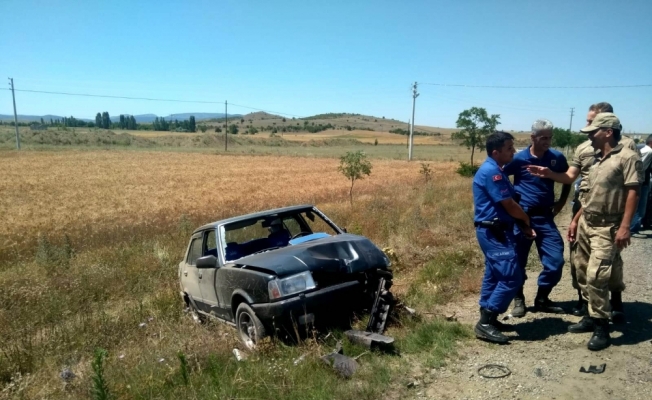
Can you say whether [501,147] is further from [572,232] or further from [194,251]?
[194,251]

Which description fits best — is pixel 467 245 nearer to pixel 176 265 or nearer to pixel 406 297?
pixel 406 297

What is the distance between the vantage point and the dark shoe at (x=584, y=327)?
4.39 meters

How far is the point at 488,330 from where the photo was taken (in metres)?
4.36

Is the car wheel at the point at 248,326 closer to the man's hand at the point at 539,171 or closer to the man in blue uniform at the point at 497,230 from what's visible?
the man in blue uniform at the point at 497,230

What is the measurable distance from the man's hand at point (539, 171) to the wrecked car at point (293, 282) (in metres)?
1.79

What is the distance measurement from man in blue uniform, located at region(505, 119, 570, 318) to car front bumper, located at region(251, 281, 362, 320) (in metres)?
1.94

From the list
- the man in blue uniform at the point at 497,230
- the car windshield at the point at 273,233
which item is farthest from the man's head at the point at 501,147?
the car windshield at the point at 273,233

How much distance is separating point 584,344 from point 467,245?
4.41 m

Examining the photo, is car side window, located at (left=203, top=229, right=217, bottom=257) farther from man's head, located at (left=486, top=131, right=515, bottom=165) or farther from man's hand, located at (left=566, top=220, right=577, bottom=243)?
man's hand, located at (left=566, top=220, right=577, bottom=243)

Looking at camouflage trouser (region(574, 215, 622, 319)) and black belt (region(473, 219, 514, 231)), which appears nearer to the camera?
camouflage trouser (region(574, 215, 622, 319))

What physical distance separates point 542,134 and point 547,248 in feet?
3.95

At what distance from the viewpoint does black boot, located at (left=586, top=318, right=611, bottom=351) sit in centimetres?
397

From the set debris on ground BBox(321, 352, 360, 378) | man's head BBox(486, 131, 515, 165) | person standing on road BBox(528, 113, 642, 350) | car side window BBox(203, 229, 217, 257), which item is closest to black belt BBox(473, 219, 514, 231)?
man's head BBox(486, 131, 515, 165)

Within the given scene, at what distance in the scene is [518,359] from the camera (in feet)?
13.1
